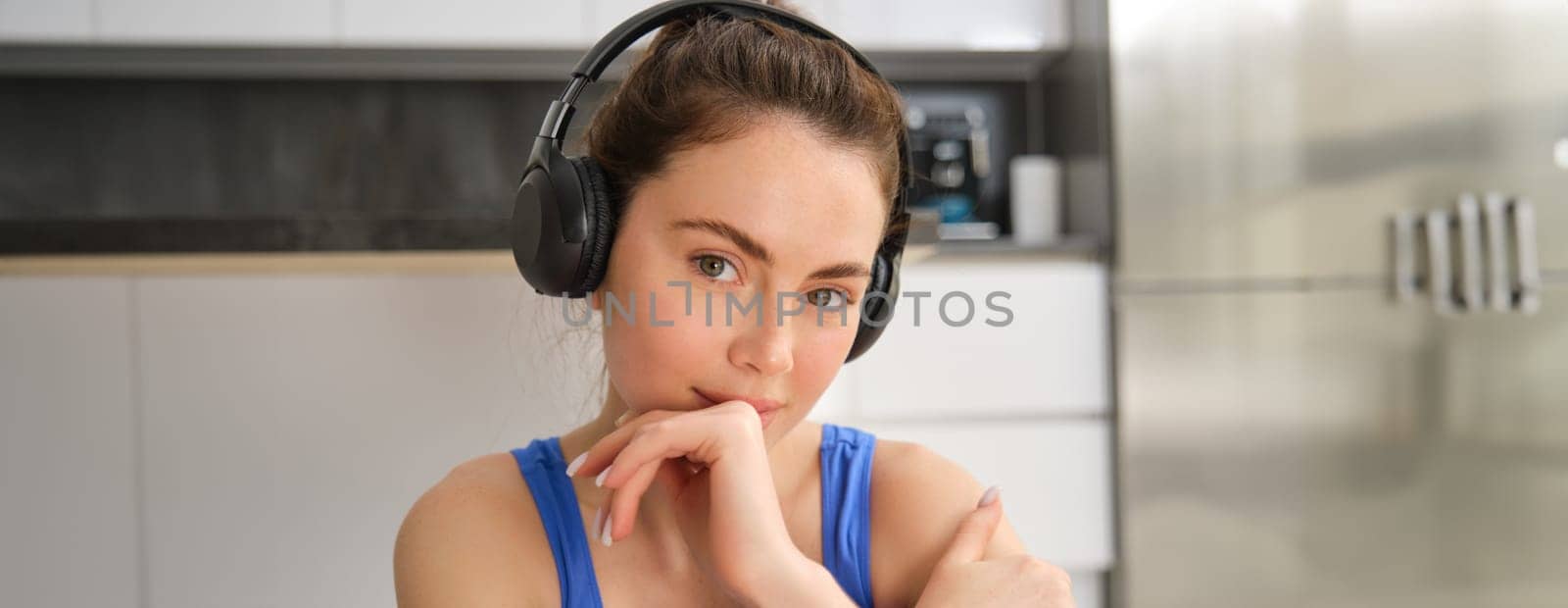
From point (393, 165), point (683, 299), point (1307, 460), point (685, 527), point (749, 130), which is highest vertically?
point (393, 165)

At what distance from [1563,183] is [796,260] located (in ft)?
7.22

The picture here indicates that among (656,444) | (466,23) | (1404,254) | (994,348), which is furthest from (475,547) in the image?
(1404,254)

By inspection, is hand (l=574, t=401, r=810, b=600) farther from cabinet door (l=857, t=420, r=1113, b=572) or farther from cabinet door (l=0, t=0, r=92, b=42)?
cabinet door (l=0, t=0, r=92, b=42)

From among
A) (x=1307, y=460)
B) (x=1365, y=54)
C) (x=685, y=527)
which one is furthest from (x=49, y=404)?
(x=1365, y=54)

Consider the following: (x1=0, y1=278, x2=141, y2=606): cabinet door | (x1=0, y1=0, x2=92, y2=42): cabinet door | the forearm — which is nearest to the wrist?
the forearm

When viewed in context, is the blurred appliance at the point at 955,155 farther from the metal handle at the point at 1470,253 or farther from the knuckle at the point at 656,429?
the knuckle at the point at 656,429

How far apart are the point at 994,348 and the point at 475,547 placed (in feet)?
4.96

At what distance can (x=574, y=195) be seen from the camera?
72 centimetres

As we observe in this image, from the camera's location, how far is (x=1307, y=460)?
2.20 m

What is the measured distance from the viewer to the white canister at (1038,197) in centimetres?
246

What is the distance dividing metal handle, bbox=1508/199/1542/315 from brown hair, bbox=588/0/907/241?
6.35ft

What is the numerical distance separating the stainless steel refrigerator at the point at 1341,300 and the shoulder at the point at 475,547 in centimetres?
160

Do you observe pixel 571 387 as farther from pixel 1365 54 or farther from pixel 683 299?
pixel 1365 54

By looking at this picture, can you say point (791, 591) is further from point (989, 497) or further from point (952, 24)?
point (952, 24)
